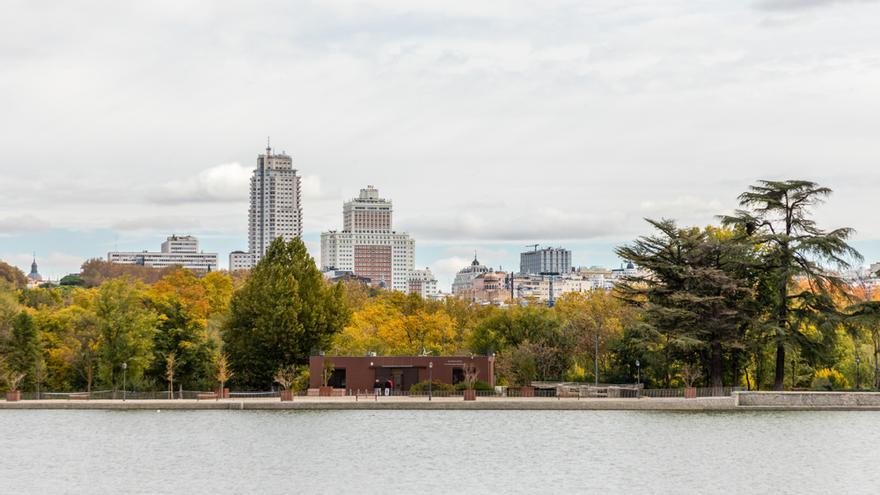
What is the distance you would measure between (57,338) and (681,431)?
43.3 m

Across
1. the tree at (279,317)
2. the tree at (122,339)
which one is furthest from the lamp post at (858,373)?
the tree at (122,339)

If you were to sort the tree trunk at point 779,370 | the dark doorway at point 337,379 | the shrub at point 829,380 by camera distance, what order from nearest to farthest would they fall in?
the tree trunk at point 779,370 → the shrub at point 829,380 → the dark doorway at point 337,379

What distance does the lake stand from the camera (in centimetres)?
4522

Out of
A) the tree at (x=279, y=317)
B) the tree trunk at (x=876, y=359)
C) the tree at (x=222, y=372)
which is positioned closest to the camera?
the tree at (x=222, y=372)

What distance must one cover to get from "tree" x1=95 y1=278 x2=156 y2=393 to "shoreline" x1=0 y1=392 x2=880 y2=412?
5.40m

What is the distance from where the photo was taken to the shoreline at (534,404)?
71750 millimetres

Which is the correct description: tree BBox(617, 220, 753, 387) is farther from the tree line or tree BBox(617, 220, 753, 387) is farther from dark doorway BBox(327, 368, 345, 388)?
dark doorway BBox(327, 368, 345, 388)

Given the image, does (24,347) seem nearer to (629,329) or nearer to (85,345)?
(85,345)

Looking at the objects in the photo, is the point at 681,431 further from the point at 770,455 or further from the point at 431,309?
the point at 431,309

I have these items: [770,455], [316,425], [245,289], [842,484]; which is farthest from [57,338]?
[842,484]

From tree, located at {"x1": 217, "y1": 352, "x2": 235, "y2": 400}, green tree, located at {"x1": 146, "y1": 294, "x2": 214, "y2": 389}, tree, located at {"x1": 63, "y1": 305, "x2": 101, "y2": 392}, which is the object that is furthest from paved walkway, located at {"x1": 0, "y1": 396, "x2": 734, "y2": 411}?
green tree, located at {"x1": 146, "y1": 294, "x2": 214, "y2": 389}

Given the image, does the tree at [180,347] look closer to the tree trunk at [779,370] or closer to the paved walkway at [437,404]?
the paved walkway at [437,404]

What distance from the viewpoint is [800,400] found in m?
72.9

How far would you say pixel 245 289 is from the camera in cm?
8456
